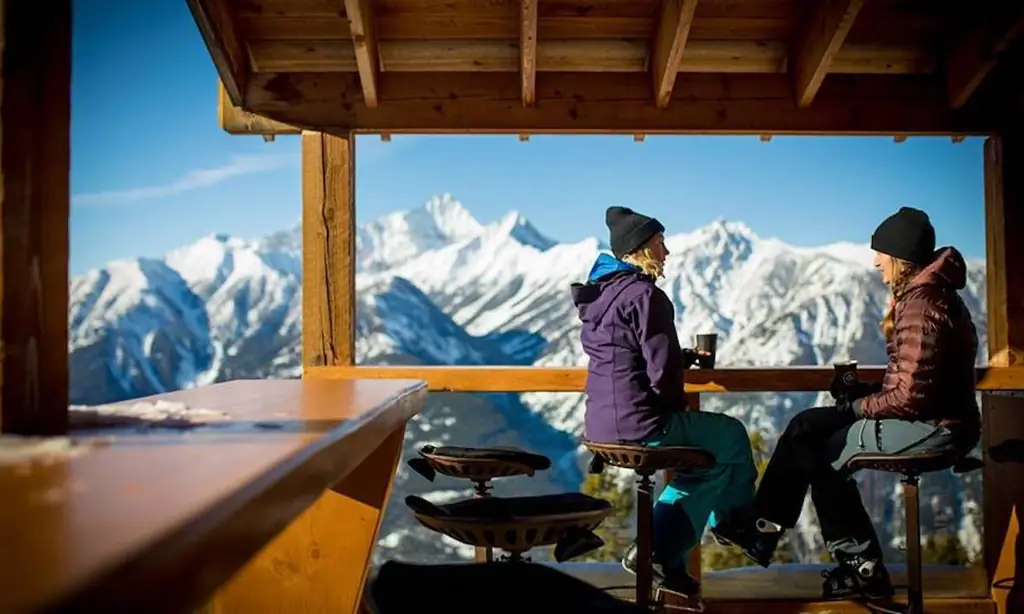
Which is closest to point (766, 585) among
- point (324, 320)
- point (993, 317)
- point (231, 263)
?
point (993, 317)

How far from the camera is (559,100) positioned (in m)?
4.40

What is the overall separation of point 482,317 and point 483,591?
1390 centimetres

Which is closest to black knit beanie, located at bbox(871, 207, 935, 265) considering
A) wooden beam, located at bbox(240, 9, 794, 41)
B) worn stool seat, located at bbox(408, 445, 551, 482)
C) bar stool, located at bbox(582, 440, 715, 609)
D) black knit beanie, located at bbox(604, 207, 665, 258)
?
black knit beanie, located at bbox(604, 207, 665, 258)

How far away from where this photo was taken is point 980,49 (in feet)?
13.3

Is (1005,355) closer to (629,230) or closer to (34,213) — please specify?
(629,230)

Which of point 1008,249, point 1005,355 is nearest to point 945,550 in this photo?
point 1005,355

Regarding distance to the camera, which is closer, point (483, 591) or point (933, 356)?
point (483, 591)

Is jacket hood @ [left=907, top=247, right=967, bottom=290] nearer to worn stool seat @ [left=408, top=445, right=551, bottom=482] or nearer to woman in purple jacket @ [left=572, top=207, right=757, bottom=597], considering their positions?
woman in purple jacket @ [left=572, top=207, right=757, bottom=597]

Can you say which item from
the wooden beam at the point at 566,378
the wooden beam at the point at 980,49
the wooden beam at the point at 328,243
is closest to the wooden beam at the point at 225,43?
the wooden beam at the point at 328,243

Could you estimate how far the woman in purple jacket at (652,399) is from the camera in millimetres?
3533

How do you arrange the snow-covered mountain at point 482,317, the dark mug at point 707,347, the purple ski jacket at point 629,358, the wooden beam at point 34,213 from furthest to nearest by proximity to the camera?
the snow-covered mountain at point 482,317
the dark mug at point 707,347
the purple ski jacket at point 629,358
the wooden beam at point 34,213

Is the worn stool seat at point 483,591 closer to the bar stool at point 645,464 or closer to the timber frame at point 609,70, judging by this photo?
the bar stool at point 645,464

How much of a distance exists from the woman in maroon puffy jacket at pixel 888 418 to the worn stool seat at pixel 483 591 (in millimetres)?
2537

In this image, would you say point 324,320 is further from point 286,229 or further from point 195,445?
point 286,229
